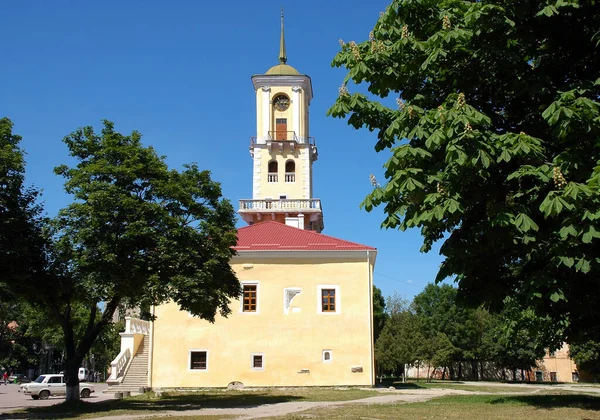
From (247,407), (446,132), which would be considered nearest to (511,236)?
(446,132)

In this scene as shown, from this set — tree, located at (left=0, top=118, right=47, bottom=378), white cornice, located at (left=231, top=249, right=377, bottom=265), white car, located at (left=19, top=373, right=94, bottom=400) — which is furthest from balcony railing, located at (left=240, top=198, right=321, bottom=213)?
tree, located at (left=0, top=118, right=47, bottom=378)

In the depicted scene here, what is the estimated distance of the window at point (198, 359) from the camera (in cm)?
2973

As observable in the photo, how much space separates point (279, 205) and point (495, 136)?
34.9 meters

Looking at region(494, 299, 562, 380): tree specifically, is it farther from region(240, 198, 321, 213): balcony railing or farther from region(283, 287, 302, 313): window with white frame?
region(240, 198, 321, 213): balcony railing

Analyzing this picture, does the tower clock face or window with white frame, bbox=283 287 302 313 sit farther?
the tower clock face

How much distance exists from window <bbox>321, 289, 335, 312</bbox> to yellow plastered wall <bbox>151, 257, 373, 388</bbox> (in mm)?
286

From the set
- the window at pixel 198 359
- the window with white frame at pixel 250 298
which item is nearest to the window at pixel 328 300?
the window with white frame at pixel 250 298

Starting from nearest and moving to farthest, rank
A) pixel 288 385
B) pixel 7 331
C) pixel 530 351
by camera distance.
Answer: pixel 288 385, pixel 530 351, pixel 7 331

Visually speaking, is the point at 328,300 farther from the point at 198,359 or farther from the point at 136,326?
the point at 136,326

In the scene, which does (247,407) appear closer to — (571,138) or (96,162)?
(96,162)

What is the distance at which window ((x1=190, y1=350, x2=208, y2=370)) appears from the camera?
97.6 ft

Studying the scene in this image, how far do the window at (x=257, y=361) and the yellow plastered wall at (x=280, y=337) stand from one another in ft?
0.48

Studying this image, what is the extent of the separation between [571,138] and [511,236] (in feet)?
→ 4.98

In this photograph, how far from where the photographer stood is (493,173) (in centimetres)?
870
